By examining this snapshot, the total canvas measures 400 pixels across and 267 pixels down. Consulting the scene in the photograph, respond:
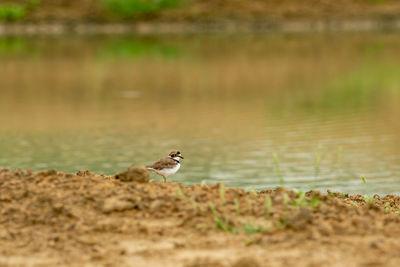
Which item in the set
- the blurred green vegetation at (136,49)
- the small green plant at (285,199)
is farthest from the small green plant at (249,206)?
the blurred green vegetation at (136,49)

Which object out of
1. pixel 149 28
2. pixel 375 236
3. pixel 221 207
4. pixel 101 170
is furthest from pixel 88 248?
pixel 149 28

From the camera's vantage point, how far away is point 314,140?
1655 cm

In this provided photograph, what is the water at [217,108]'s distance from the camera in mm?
13961

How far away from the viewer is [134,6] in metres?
47.8

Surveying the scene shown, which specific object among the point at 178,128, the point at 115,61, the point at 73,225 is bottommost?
the point at 73,225

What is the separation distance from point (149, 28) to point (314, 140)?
105ft

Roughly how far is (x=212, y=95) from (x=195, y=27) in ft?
75.1

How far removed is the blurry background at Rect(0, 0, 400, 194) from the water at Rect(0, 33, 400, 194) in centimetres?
4

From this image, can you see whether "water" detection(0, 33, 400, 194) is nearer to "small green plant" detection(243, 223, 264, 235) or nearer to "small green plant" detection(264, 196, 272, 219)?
"small green plant" detection(264, 196, 272, 219)

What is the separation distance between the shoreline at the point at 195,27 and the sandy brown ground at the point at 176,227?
128 ft

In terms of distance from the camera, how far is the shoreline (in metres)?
46.1

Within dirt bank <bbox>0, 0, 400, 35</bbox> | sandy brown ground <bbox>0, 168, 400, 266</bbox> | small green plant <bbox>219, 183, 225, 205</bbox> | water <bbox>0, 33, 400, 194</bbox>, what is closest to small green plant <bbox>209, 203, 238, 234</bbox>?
sandy brown ground <bbox>0, 168, 400, 266</bbox>

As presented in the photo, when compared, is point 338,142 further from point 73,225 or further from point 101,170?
point 73,225

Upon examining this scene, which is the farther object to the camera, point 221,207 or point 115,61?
point 115,61
